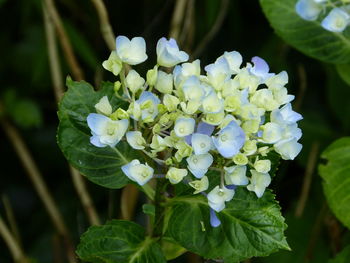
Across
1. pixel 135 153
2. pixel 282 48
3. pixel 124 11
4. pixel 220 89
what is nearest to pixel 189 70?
pixel 220 89

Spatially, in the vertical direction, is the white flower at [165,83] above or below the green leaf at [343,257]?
above

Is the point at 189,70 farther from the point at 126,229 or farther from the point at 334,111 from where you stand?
the point at 334,111

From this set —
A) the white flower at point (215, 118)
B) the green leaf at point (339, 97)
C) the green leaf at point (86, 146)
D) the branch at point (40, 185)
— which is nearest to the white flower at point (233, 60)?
the white flower at point (215, 118)

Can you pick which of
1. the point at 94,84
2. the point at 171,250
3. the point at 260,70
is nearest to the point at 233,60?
the point at 260,70

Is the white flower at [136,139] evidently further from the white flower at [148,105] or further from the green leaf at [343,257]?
the green leaf at [343,257]

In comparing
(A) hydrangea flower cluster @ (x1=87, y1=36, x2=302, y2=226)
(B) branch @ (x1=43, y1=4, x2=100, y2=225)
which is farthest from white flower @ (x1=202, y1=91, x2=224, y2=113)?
(B) branch @ (x1=43, y1=4, x2=100, y2=225)
